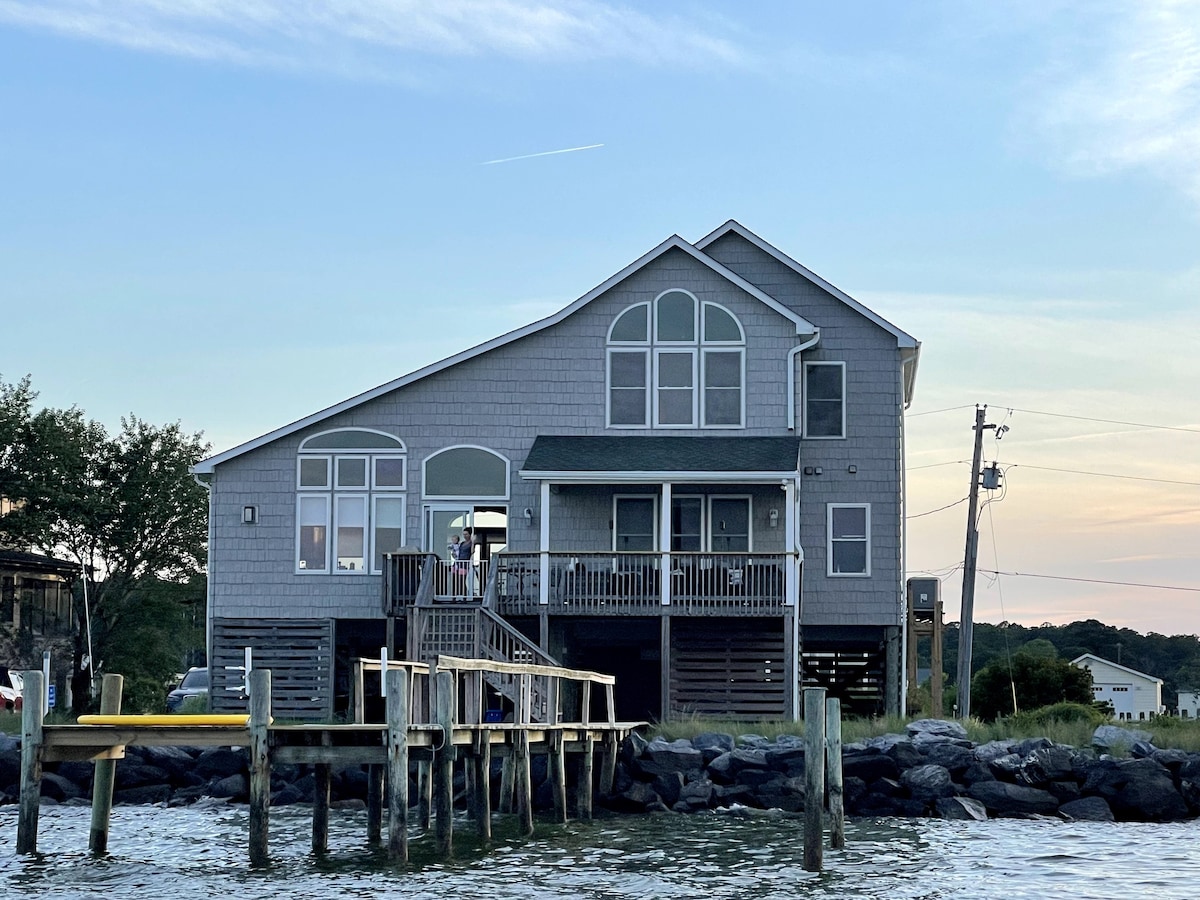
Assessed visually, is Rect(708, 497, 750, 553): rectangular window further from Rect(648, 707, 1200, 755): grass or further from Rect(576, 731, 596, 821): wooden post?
Rect(576, 731, 596, 821): wooden post

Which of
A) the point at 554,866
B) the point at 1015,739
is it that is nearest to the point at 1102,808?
the point at 1015,739

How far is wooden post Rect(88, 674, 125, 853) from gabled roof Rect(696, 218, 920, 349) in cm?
1564

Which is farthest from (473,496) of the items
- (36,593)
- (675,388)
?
(36,593)

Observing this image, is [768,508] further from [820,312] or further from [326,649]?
[326,649]

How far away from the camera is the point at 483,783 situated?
21.8 metres

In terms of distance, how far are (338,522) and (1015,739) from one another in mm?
12768

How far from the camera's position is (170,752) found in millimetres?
28953

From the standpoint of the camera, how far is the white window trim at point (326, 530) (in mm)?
32531

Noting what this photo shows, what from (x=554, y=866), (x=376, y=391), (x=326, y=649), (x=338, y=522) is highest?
(x=376, y=391)

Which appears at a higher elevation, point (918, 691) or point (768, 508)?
point (768, 508)

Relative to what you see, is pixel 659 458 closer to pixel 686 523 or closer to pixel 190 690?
pixel 686 523

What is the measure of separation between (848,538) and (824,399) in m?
2.65

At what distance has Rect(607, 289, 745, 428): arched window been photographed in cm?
3231

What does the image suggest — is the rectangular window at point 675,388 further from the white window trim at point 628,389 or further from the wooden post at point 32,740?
the wooden post at point 32,740
